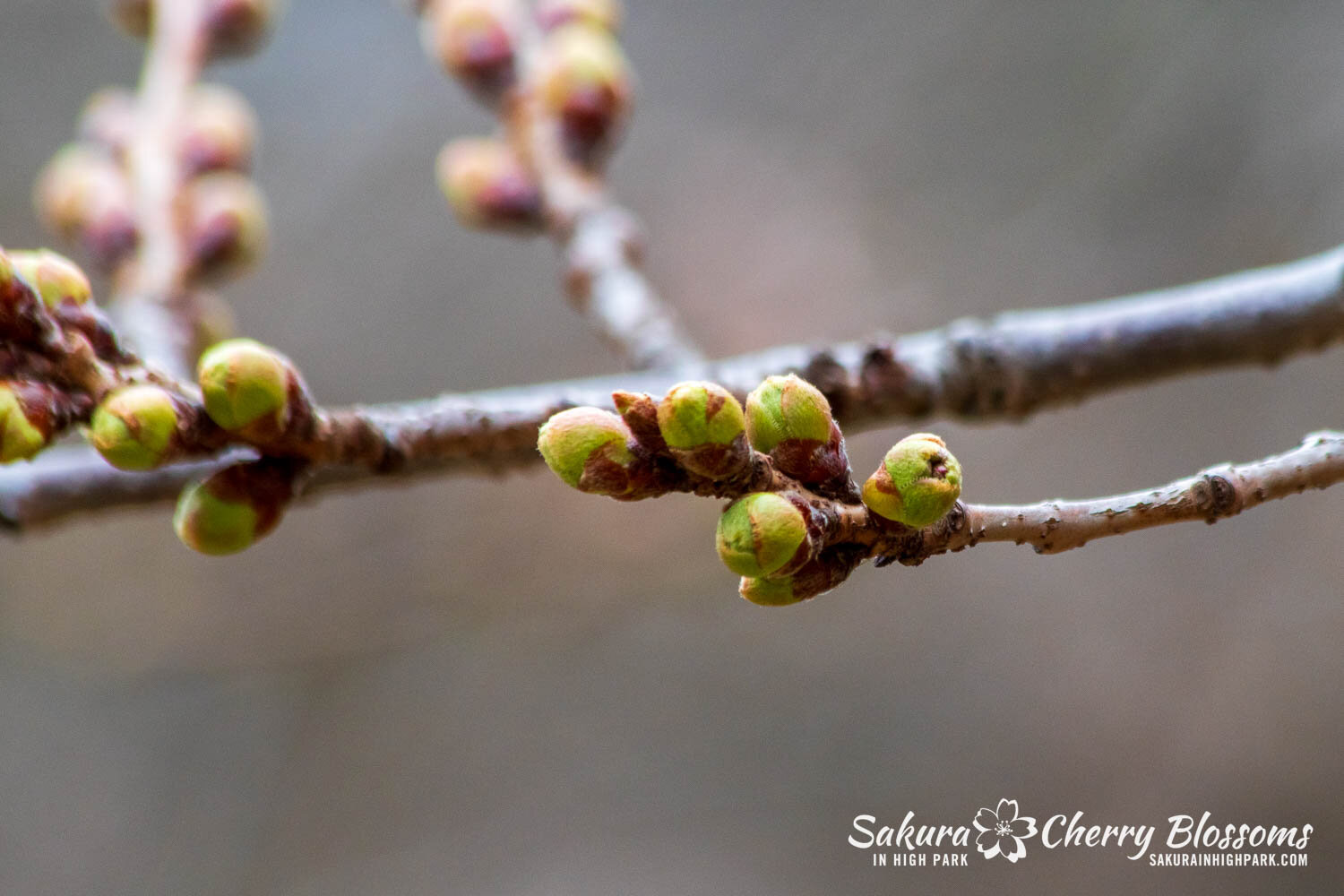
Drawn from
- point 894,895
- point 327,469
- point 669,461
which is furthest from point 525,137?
point 894,895

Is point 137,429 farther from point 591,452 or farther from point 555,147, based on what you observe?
point 555,147

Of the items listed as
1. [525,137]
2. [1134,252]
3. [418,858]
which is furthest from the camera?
[1134,252]

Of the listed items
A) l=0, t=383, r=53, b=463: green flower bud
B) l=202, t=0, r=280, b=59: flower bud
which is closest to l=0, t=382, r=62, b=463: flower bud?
l=0, t=383, r=53, b=463: green flower bud

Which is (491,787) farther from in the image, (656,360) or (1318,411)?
(1318,411)

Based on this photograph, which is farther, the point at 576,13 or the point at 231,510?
the point at 576,13

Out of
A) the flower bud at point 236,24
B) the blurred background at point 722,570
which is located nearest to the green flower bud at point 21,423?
the flower bud at point 236,24

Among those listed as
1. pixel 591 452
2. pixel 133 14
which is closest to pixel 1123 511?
pixel 591 452
